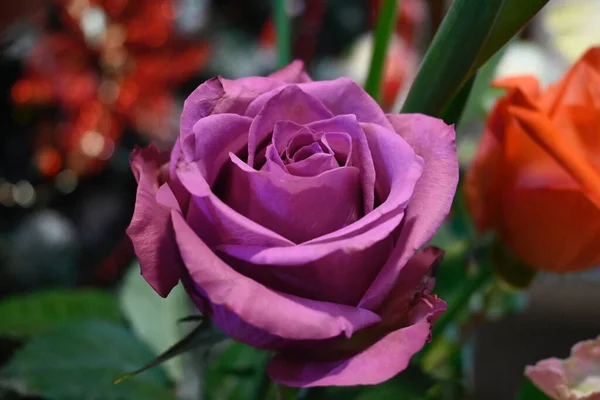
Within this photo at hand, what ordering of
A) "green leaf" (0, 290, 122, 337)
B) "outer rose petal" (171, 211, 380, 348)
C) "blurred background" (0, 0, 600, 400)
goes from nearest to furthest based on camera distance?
1. "outer rose petal" (171, 211, 380, 348)
2. "green leaf" (0, 290, 122, 337)
3. "blurred background" (0, 0, 600, 400)

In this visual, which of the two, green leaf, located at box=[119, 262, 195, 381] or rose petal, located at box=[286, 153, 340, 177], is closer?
rose petal, located at box=[286, 153, 340, 177]

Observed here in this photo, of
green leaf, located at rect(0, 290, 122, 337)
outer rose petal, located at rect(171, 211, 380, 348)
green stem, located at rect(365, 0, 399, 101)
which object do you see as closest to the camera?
outer rose petal, located at rect(171, 211, 380, 348)

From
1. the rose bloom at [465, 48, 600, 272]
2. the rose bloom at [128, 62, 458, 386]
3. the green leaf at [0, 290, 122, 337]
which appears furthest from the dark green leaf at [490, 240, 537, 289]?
the green leaf at [0, 290, 122, 337]

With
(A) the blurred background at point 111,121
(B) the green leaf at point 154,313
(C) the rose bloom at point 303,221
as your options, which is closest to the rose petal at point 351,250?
(C) the rose bloom at point 303,221

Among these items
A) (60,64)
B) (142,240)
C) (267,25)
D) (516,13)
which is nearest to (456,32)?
(516,13)

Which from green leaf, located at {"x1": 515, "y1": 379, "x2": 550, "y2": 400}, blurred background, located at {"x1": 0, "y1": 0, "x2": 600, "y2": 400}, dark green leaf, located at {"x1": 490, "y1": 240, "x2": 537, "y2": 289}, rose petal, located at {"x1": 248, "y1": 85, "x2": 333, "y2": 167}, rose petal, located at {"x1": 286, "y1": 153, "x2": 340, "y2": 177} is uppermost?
rose petal, located at {"x1": 248, "y1": 85, "x2": 333, "y2": 167}

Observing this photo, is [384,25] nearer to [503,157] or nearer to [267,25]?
[503,157]

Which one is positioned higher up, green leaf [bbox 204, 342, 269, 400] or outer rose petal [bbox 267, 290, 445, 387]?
outer rose petal [bbox 267, 290, 445, 387]

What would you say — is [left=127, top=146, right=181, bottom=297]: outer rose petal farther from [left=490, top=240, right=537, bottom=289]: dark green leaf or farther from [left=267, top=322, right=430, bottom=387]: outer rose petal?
[left=490, top=240, right=537, bottom=289]: dark green leaf
